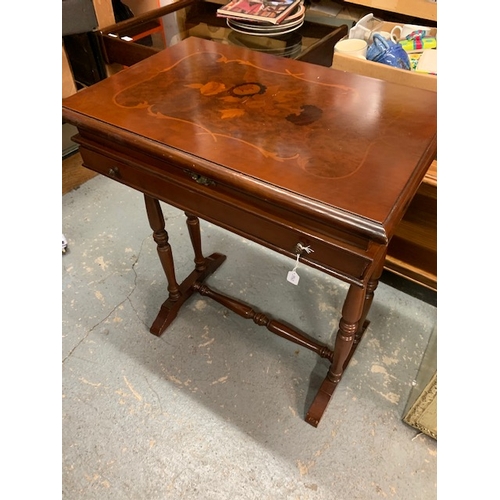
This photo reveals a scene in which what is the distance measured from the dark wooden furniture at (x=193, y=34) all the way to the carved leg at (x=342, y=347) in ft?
3.12

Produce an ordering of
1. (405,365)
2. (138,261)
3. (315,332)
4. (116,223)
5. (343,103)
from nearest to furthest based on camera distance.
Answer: (343,103) < (405,365) < (315,332) < (138,261) < (116,223)

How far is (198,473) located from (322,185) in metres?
0.92

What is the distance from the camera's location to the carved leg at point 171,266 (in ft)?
4.19

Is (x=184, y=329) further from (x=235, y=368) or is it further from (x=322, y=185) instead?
(x=322, y=185)

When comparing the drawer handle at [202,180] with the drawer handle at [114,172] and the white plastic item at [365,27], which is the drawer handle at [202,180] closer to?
the drawer handle at [114,172]

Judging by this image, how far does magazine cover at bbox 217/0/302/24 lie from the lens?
150 cm

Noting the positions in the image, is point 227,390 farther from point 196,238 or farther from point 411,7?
point 411,7

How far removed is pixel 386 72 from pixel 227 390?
3.70 ft

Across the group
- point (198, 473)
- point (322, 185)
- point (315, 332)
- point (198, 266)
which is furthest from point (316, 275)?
point (322, 185)

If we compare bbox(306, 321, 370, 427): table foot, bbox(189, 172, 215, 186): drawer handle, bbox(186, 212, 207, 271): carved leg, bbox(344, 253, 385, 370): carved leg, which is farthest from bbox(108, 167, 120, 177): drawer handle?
bbox(306, 321, 370, 427): table foot

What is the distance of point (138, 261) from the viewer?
1.77 meters

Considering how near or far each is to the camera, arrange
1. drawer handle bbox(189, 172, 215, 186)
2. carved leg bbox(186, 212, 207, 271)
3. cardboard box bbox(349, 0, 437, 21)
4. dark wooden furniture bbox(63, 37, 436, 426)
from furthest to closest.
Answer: carved leg bbox(186, 212, 207, 271) → cardboard box bbox(349, 0, 437, 21) → drawer handle bbox(189, 172, 215, 186) → dark wooden furniture bbox(63, 37, 436, 426)

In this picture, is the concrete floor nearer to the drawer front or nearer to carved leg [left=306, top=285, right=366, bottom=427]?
carved leg [left=306, top=285, right=366, bottom=427]

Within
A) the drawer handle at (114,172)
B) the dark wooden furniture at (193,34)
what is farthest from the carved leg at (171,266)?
the dark wooden furniture at (193,34)
